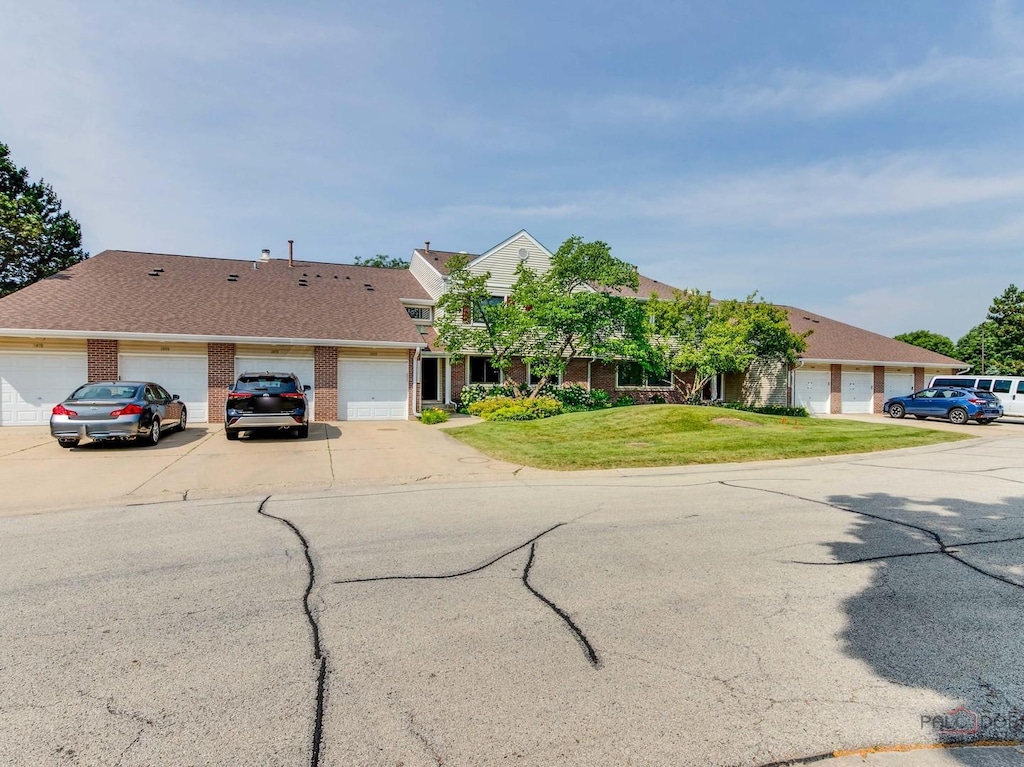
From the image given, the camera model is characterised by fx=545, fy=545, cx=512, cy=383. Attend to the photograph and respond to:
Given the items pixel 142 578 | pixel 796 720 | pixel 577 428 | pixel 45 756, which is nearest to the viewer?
pixel 45 756

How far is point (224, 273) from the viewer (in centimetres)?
2306

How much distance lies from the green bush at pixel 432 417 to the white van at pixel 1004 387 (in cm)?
2289

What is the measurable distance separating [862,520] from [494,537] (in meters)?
4.36

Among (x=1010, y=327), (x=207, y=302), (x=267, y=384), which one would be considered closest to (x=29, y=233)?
(x=207, y=302)

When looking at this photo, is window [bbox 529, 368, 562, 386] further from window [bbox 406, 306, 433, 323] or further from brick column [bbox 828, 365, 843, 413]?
brick column [bbox 828, 365, 843, 413]

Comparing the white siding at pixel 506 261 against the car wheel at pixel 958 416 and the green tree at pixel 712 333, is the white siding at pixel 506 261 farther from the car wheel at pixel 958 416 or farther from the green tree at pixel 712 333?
the car wheel at pixel 958 416

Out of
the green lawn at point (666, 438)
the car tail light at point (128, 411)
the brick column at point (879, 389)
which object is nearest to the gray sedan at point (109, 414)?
the car tail light at point (128, 411)

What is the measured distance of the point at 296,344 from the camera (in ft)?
61.0

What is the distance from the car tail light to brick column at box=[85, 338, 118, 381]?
→ 5.96 metres

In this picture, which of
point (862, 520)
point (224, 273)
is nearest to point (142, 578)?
point (862, 520)

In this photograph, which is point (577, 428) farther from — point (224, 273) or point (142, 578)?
point (224, 273)

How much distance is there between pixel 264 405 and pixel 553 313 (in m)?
11.0

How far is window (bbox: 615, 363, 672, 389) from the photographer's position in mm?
26391

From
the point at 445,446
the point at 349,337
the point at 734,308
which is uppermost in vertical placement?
the point at 734,308
